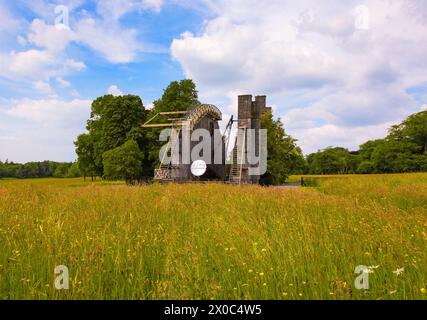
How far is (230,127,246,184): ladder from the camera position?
94.5ft

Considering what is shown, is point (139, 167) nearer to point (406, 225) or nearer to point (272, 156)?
point (272, 156)

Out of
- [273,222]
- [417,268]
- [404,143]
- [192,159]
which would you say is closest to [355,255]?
[417,268]

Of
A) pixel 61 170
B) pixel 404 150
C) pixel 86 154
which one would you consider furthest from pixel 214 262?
pixel 61 170

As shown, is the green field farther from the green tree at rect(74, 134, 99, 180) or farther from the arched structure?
the green tree at rect(74, 134, 99, 180)

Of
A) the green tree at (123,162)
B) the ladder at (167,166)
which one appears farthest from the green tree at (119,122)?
the ladder at (167,166)

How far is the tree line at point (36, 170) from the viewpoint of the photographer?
322 ft

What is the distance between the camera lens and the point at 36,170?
10519 centimetres

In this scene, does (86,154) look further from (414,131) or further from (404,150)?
(414,131)

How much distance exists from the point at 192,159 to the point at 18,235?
24.7 metres

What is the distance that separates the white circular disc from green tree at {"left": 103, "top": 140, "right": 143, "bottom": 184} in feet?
23.4

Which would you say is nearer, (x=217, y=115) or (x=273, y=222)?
(x=273, y=222)

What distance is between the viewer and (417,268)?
3863mm

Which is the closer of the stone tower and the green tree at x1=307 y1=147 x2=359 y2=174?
the stone tower

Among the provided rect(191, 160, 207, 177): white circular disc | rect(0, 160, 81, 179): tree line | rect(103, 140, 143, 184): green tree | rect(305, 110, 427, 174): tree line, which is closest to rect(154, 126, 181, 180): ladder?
rect(191, 160, 207, 177): white circular disc
